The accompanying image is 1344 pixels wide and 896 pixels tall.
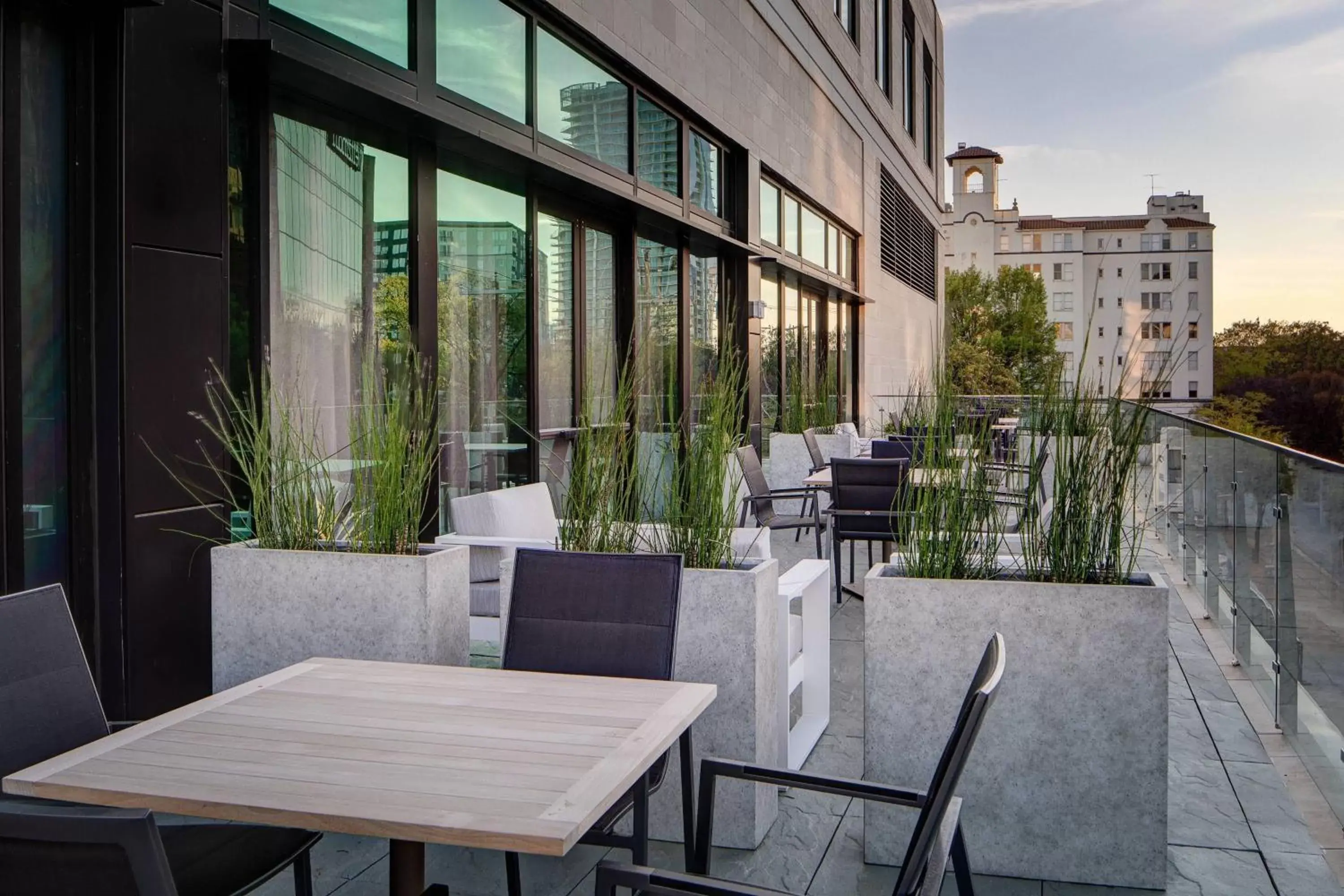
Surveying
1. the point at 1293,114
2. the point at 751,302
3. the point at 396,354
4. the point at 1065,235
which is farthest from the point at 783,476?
the point at 1065,235

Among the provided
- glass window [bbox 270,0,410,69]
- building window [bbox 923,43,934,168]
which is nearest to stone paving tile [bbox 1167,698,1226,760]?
glass window [bbox 270,0,410,69]

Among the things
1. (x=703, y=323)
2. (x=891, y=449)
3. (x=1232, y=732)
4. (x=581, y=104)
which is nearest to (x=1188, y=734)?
(x=1232, y=732)

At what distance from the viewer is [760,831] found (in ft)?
9.45

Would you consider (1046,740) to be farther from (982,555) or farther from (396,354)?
(396,354)

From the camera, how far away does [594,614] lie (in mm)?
2555

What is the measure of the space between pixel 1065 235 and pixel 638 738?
259ft

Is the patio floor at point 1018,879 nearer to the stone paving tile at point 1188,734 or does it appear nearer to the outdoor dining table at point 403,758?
the stone paving tile at point 1188,734

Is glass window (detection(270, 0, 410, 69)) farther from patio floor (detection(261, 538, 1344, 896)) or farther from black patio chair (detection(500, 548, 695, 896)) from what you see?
patio floor (detection(261, 538, 1344, 896))

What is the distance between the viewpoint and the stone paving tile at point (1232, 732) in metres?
3.58

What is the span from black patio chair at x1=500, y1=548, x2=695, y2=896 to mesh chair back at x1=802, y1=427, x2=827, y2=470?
603 cm

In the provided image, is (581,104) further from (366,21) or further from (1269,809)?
(1269,809)

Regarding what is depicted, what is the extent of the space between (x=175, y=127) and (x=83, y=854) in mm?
2719

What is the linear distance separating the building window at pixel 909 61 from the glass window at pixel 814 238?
6.87 meters

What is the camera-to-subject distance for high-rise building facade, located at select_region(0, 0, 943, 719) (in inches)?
123
